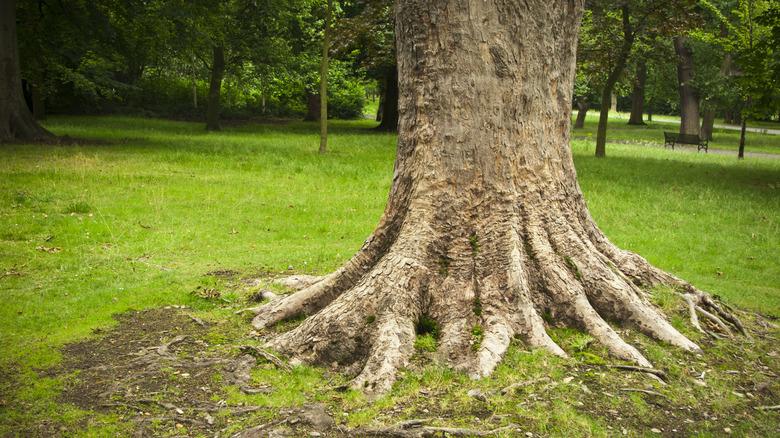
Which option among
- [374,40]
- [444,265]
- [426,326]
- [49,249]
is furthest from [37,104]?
[426,326]

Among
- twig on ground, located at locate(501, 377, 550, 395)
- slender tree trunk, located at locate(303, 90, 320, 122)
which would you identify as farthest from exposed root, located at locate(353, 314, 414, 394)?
slender tree trunk, located at locate(303, 90, 320, 122)

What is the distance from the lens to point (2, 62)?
826 inches

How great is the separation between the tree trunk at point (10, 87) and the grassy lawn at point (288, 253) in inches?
68.2

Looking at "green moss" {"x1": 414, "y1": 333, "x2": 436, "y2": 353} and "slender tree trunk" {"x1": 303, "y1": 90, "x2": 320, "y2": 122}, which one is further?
"slender tree trunk" {"x1": 303, "y1": 90, "x2": 320, "y2": 122}

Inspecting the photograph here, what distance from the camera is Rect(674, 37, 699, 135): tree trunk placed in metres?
36.3

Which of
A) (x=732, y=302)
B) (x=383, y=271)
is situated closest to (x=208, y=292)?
(x=383, y=271)

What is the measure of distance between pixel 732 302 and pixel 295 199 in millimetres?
8450

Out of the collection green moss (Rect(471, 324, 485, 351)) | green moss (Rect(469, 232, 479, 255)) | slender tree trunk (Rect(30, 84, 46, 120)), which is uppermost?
slender tree trunk (Rect(30, 84, 46, 120))

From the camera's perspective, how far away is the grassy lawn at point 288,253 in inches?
184

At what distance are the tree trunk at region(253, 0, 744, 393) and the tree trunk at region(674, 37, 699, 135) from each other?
109ft

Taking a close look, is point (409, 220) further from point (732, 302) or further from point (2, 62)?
point (2, 62)

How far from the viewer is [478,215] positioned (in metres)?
5.68

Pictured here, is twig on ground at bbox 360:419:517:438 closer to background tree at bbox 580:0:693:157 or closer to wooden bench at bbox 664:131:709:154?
background tree at bbox 580:0:693:157

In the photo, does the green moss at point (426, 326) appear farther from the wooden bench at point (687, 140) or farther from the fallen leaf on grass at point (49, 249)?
the wooden bench at point (687, 140)
